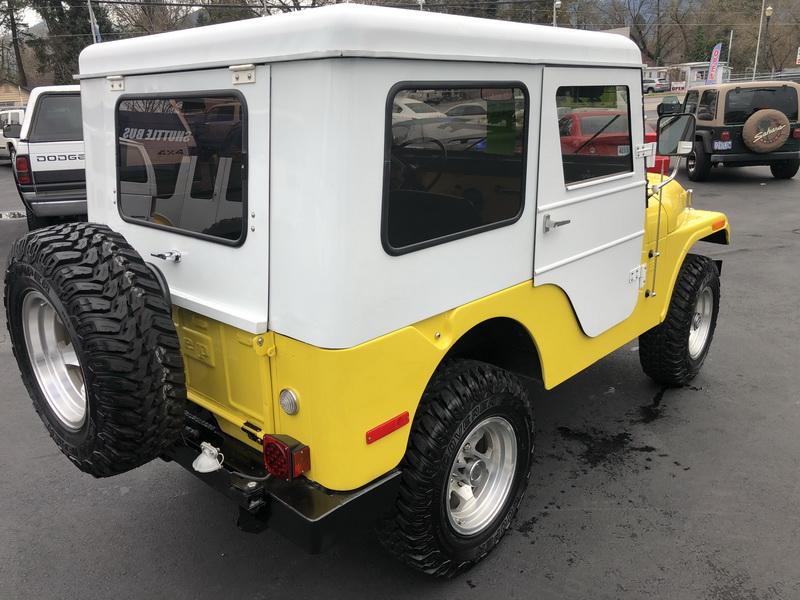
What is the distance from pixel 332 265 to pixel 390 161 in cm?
40

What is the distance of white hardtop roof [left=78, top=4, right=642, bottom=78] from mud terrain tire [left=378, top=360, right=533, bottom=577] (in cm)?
123

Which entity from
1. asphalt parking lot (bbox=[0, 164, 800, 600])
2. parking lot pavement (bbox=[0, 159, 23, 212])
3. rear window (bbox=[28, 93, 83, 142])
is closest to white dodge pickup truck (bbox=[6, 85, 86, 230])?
rear window (bbox=[28, 93, 83, 142])

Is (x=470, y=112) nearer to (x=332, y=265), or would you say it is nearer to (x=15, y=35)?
(x=332, y=265)

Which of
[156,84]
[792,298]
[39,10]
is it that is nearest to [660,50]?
[39,10]

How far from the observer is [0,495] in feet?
11.5

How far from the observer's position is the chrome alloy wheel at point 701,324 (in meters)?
4.63

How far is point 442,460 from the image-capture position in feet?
8.34

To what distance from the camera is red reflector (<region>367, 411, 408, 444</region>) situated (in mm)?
2283

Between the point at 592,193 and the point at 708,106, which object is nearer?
the point at 592,193

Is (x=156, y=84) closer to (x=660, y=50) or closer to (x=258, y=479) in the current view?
(x=258, y=479)

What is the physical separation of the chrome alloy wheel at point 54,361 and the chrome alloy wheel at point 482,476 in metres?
1.60

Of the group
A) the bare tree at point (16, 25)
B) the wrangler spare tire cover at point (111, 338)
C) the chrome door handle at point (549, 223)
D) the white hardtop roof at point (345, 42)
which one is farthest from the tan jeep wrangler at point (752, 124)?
the bare tree at point (16, 25)

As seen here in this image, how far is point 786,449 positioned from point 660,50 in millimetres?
81412

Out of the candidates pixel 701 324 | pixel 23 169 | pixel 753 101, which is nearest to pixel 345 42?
pixel 701 324
